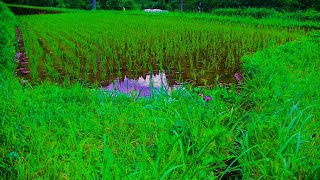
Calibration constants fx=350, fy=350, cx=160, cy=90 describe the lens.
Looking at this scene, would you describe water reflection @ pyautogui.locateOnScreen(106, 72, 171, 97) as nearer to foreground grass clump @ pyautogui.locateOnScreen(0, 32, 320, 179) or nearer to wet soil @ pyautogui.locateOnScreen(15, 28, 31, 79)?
foreground grass clump @ pyautogui.locateOnScreen(0, 32, 320, 179)

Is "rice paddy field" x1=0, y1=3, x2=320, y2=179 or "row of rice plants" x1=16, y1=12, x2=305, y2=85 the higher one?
"row of rice plants" x1=16, y1=12, x2=305, y2=85

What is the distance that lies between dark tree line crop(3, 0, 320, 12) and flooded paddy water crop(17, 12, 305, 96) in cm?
1032

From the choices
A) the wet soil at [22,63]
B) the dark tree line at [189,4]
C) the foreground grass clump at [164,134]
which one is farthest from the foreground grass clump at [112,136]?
the dark tree line at [189,4]

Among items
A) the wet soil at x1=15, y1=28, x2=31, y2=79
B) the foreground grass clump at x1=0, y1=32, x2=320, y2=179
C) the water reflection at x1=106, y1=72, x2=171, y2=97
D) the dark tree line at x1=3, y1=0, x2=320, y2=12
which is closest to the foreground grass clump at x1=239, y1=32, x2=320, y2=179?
the foreground grass clump at x1=0, y1=32, x2=320, y2=179

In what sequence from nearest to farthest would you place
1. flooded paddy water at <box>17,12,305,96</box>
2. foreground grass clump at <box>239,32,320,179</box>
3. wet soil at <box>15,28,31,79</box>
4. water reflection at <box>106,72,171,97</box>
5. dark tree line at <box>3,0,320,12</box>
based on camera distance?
foreground grass clump at <box>239,32,320,179</box> → water reflection at <box>106,72,171,97</box> → flooded paddy water at <box>17,12,305,96</box> → wet soil at <box>15,28,31,79</box> → dark tree line at <box>3,0,320,12</box>

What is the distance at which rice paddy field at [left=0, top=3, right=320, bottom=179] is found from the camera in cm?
177

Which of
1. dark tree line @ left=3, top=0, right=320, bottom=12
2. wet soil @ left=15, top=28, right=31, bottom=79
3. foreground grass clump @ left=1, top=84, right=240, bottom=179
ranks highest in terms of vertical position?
dark tree line @ left=3, top=0, right=320, bottom=12

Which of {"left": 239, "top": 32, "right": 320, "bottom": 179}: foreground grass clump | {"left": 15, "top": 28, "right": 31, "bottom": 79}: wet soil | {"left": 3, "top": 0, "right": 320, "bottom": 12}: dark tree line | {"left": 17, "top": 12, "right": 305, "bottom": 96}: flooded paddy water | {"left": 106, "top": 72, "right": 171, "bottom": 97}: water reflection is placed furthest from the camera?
{"left": 3, "top": 0, "right": 320, "bottom": 12}: dark tree line

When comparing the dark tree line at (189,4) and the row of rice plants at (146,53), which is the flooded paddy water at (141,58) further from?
the dark tree line at (189,4)

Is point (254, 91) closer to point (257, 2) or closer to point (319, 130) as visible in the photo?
point (319, 130)

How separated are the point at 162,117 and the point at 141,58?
277cm

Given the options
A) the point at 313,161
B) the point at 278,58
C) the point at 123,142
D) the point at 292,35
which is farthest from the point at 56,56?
the point at 292,35

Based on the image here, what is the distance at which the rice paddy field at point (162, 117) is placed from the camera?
5.82ft

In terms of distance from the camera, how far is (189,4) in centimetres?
2603
